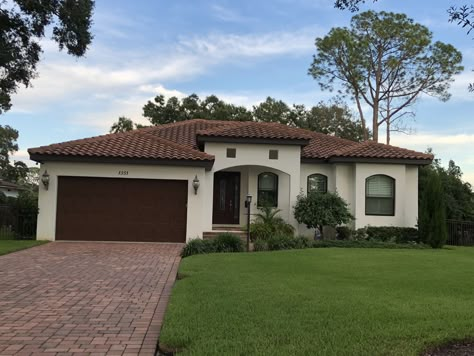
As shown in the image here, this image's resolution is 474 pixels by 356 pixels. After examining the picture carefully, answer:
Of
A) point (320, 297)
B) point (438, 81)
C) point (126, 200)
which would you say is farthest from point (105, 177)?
point (438, 81)

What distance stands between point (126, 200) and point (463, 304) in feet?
41.8

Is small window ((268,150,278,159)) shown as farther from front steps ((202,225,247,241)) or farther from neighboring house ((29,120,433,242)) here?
front steps ((202,225,247,241))

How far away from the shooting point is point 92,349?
5.05 m

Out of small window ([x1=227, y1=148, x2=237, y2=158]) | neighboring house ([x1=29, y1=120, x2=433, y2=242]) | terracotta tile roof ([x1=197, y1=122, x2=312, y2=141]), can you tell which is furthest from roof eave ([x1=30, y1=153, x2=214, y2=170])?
terracotta tile roof ([x1=197, y1=122, x2=312, y2=141])

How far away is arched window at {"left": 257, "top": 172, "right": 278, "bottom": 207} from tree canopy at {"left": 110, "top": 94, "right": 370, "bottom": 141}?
19.8 meters

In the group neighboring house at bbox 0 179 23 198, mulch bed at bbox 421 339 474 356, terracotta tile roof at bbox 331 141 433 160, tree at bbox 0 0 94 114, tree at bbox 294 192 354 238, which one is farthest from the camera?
neighboring house at bbox 0 179 23 198

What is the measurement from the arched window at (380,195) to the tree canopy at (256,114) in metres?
20.6

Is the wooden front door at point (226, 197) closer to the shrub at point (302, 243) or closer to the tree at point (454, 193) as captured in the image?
the shrub at point (302, 243)

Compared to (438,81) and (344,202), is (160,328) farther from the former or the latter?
(438,81)

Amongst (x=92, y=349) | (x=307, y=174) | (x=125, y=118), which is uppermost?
(x=125, y=118)

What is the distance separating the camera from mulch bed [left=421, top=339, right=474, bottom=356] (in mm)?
4726

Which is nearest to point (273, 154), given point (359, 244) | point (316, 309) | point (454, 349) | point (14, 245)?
point (359, 244)

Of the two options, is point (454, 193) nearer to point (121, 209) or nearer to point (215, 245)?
point (215, 245)

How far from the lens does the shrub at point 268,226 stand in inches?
667
